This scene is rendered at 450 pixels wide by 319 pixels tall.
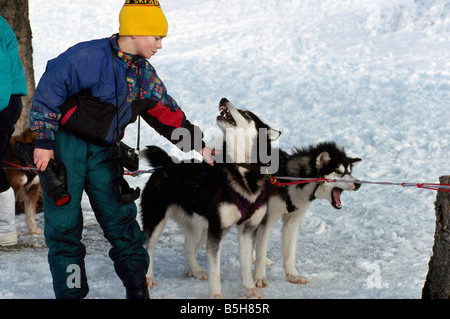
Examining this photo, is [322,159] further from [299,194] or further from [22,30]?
[22,30]

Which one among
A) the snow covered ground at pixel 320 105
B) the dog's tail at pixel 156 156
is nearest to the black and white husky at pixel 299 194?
the snow covered ground at pixel 320 105

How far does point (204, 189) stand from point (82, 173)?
3.66ft

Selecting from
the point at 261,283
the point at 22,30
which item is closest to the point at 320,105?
the point at 22,30

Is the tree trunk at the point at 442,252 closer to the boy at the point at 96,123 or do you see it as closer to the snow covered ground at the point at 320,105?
the snow covered ground at the point at 320,105

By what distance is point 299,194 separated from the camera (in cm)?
451

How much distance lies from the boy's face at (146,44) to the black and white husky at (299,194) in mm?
1731

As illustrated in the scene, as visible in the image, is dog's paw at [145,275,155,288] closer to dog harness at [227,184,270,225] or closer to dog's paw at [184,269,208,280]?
dog's paw at [184,269,208,280]

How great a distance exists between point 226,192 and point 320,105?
673cm

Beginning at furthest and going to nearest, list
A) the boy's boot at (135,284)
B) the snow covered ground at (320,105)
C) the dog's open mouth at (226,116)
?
the snow covered ground at (320,105) → the dog's open mouth at (226,116) → the boy's boot at (135,284)

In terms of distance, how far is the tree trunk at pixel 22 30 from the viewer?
6094 mm

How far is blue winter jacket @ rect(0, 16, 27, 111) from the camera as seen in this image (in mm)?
4305

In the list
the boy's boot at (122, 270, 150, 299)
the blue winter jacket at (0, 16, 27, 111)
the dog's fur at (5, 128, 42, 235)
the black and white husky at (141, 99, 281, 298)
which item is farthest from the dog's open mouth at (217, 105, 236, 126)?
the dog's fur at (5, 128, 42, 235)

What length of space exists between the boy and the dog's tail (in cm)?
107

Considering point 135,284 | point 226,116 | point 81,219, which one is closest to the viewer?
point 81,219
